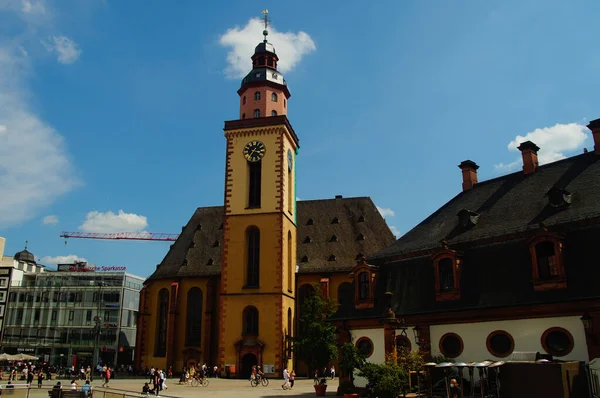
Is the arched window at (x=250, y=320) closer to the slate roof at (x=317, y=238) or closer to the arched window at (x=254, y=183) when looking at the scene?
the slate roof at (x=317, y=238)

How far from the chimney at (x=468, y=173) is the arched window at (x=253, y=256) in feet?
66.9

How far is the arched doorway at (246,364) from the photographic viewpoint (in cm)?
4653

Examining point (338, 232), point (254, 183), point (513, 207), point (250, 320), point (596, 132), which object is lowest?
point (250, 320)

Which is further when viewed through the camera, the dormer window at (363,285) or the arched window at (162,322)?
the arched window at (162,322)

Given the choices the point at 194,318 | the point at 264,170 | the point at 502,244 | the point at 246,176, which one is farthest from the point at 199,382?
the point at 502,244

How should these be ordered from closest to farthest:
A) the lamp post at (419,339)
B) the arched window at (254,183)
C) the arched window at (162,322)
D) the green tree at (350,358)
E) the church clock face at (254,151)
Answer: the lamp post at (419,339)
the green tree at (350,358)
the arched window at (254,183)
the church clock face at (254,151)
the arched window at (162,322)

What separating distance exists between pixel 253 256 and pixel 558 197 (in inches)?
1109

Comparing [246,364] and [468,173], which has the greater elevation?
[468,173]

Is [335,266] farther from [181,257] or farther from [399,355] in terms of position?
[399,355]

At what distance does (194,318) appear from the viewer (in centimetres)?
5325

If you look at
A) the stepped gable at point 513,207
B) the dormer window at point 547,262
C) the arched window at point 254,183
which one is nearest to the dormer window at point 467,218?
the stepped gable at point 513,207

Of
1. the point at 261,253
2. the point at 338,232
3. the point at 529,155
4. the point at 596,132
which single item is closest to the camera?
the point at 596,132

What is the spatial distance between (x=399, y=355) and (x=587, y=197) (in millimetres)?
11327

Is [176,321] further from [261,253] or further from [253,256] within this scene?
[261,253]
